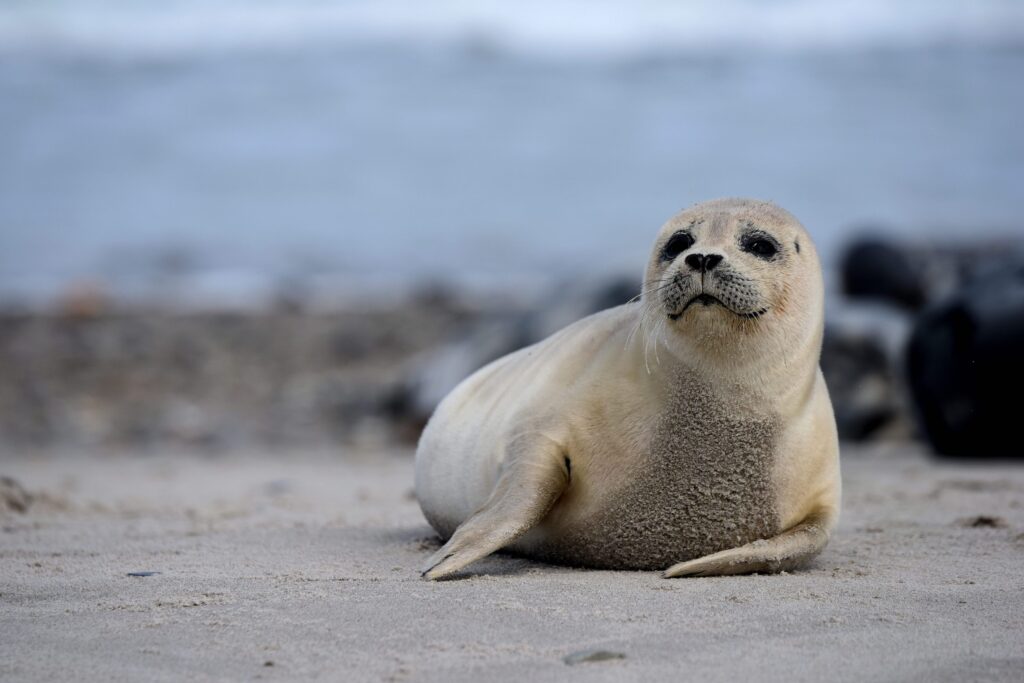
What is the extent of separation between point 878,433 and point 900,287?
3.53 metres

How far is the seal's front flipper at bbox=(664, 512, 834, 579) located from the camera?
3545mm

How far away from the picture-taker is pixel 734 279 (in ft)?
11.3

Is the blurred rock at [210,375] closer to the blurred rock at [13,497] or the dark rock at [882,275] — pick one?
the dark rock at [882,275]

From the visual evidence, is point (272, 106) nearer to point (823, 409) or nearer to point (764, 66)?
point (764, 66)

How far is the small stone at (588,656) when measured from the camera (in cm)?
264

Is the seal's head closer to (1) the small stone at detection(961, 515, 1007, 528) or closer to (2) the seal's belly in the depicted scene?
(2) the seal's belly

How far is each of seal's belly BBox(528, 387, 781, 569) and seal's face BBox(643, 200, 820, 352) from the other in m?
0.25

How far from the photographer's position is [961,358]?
24.7 feet

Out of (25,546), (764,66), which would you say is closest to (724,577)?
(25,546)

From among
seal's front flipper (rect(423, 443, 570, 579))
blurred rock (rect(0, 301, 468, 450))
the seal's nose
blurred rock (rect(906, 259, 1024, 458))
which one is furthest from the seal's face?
blurred rock (rect(0, 301, 468, 450))

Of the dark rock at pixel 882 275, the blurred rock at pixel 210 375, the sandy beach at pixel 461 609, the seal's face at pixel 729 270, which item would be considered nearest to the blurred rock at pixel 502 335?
the blurred rock at pixel 210 375

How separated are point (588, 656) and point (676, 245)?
4.53 ft

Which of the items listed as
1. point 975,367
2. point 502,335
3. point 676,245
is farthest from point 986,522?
point 502,335

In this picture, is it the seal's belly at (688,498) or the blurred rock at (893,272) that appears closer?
the seal's belly at (688,498)
